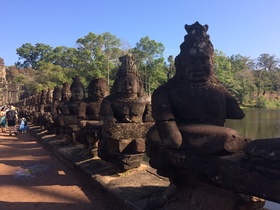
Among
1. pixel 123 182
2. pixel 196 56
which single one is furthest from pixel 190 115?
pixel 123 182

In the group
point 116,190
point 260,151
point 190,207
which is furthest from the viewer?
point 116,190

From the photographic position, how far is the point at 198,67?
10.0 ft

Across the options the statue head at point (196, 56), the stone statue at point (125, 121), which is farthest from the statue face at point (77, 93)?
the statue head at point (196, 56)

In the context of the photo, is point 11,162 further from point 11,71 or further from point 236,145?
point 11,71

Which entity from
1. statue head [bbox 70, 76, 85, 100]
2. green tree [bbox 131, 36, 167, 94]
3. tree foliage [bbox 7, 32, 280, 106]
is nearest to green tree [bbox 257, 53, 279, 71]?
tree foliage [bbox 7, 32, 280, 106]

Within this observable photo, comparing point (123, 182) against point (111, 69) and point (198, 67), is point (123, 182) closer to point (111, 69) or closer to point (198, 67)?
point (198, 67)

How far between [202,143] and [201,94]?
2.06 ft

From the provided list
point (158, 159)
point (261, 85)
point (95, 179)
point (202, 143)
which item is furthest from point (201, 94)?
point (261, 85)

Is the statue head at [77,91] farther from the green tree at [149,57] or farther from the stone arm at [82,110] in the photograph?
the green tree at [149,57]

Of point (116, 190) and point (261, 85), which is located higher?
point (261, 85)

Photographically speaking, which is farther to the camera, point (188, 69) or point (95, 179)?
point (95, 179)

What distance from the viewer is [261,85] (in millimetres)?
56500

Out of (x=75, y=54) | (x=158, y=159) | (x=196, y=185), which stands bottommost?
(x=196, y=185)

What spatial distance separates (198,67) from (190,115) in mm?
518
